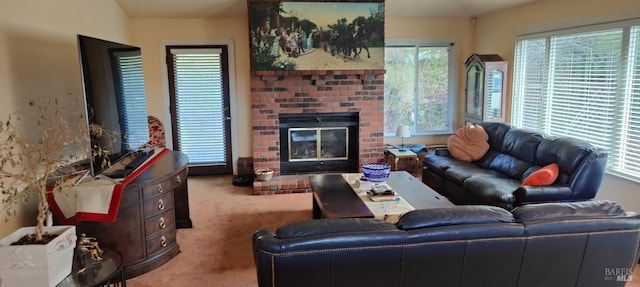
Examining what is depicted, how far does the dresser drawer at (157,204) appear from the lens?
3.34 m

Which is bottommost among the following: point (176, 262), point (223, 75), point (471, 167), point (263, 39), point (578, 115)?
point (176, 262)

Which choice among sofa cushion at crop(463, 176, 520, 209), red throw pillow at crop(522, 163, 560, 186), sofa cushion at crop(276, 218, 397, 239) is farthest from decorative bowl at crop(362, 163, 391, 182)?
sofa cushion at crop(276, 218, 397, 239)

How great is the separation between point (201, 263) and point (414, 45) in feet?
15.0

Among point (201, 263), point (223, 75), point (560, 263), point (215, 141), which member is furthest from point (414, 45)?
point (560, 263)

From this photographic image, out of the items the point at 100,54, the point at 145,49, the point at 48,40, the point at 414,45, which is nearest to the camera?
the point at 100,54

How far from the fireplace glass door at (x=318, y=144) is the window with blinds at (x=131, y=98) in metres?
2.18

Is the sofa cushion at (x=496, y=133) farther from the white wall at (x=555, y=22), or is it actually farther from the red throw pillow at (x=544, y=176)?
the red throw pillow at (x=544, y=176)

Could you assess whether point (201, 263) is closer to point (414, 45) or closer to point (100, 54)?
point (100, 54)

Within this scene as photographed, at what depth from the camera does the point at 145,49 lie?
19.9ft

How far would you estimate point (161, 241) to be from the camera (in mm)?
3527

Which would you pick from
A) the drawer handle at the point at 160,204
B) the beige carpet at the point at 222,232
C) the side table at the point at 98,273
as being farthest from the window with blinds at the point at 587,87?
the side table at the point at 98,273

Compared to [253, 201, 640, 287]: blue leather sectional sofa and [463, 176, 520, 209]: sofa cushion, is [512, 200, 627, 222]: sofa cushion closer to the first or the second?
[253, 201, 640, 287]: blue leather sectional sofa

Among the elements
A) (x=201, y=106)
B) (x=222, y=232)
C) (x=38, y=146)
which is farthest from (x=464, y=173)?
(x=38, y=146)

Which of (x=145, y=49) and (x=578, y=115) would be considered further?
(x=145, y=49)
